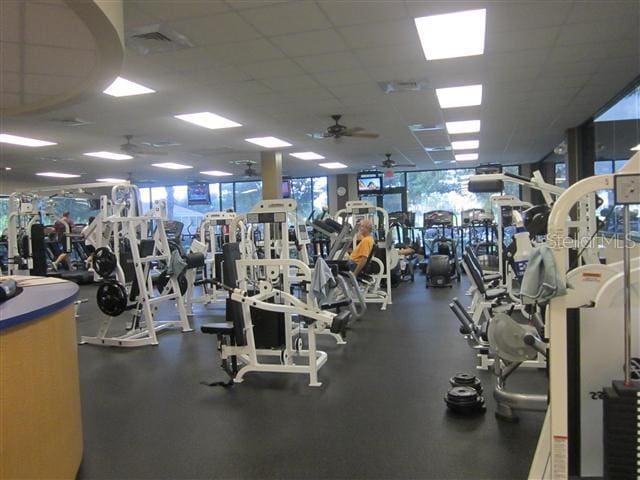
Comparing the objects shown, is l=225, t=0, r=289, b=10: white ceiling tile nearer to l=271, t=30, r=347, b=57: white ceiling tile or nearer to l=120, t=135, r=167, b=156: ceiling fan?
l=271, t=30, r=347, b=57: white ceiling tile

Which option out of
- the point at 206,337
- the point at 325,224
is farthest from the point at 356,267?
the point at 206,337

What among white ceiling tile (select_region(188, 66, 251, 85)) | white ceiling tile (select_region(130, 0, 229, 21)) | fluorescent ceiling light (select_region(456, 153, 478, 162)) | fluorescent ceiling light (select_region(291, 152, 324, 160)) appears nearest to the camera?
white ceiling tile (select_region(130, 0, 229, 21))

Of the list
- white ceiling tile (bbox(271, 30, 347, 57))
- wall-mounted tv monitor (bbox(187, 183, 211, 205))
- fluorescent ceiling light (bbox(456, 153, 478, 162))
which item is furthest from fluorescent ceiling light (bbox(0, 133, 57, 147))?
fluorescent ceiling light (bbox(456, 153, 478, 162))

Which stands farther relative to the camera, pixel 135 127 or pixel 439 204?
pixel 439 204

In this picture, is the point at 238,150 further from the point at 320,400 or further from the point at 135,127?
the point at 320,400

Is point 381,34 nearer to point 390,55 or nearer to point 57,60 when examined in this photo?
point 390,55

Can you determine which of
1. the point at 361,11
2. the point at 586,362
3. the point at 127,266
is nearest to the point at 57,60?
the point at 361,11

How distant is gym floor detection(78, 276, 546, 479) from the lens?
2629 millimetres

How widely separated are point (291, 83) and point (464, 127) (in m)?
4.00

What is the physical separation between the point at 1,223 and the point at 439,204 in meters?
12.9

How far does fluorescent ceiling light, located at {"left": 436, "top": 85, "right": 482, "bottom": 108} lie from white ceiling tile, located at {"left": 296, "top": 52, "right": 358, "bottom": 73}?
1527 millimetres

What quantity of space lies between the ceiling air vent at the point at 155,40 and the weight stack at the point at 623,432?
3.77m

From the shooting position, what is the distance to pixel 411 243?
35.9ft

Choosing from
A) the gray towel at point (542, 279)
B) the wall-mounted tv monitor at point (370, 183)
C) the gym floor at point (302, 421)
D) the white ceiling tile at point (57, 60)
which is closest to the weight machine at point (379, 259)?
the gym floor at point (302, 421)
